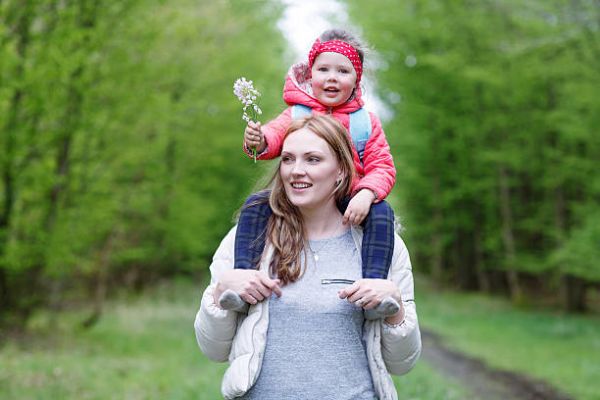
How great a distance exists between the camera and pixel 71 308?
1838cm

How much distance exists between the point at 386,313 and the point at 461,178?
22.3 meters

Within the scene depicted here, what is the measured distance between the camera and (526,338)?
14195 mm

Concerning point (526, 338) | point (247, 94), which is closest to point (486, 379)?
point (526, 338)

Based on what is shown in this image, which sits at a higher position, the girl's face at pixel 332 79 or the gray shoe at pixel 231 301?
the girl's face at pixel 332 79

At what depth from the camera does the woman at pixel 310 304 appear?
251 centimetres

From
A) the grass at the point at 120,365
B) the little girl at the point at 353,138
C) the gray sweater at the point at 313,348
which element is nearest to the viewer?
the gray sweater at the point at 313,348

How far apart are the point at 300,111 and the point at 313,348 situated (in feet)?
3.26

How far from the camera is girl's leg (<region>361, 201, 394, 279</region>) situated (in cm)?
253

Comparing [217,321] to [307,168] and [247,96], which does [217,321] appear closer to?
[307,168]

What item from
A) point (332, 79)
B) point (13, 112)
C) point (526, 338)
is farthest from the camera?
point (526, 338)

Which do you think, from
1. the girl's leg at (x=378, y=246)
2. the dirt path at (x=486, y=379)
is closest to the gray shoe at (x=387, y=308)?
the girl's leg at (x=378, y=246)

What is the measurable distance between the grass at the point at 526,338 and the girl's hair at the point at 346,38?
23.5ft

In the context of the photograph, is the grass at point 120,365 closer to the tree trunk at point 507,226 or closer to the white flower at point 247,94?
the white flower at point 247,94

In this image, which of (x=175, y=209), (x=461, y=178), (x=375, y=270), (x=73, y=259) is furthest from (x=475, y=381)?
(x=461, y=178)
